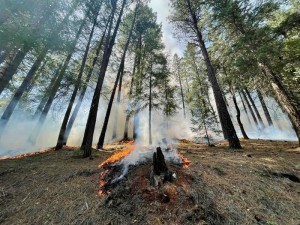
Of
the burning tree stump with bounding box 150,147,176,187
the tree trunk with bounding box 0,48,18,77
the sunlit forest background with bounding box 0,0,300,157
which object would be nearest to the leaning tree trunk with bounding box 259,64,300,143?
the sunlit forest background with bounding box 0,0,300,157

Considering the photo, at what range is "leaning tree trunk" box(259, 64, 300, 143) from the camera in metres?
9.04

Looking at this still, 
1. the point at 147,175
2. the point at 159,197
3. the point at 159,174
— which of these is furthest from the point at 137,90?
the point at 159,197

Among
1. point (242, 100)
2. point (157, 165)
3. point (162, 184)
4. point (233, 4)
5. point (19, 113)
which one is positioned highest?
Result: point (233, 4)

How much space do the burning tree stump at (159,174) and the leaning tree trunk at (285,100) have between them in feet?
24.8

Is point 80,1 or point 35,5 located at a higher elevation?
point 80,1

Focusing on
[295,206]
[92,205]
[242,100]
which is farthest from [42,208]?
[242,100]

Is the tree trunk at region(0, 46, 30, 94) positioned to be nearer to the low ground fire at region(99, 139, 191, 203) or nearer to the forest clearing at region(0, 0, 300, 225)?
the forest clearing at region(0, 0, 300, 225)

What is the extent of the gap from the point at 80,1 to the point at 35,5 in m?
6.09

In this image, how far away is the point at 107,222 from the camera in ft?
13.6

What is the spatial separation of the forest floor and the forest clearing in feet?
0.10

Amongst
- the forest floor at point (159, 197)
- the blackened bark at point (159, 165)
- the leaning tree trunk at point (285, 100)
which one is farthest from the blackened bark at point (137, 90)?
the blackened bark at point (159, 165)

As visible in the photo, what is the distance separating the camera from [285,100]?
9.34 metres

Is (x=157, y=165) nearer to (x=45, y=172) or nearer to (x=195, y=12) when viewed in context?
(x=45, y=172)

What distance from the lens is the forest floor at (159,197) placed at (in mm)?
4181
